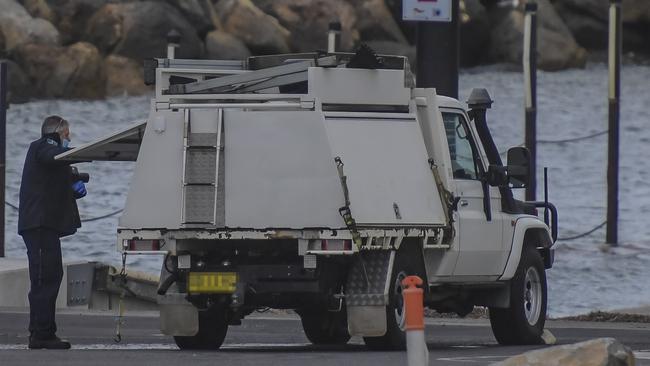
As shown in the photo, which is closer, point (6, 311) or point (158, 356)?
point (158, 356)

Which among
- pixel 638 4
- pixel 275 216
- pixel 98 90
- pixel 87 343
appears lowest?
pixel 87 343

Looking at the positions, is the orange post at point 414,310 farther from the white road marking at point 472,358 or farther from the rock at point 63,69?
the rock at point 63,69

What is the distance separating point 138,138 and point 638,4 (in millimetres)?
46111

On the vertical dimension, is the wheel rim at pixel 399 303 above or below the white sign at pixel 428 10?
below

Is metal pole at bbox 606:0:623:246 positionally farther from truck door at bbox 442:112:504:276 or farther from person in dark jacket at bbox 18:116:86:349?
person in dark jacket at bbox 18:116:86:349

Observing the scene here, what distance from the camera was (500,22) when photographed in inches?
2327

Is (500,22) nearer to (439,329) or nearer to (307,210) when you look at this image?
(439,329)

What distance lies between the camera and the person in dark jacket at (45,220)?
586 inches

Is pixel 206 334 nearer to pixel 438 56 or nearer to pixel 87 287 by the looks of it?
pixel 87 287

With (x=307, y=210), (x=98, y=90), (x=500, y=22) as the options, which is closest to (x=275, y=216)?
(x=307, y=210)

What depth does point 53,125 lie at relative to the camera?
15117 mm

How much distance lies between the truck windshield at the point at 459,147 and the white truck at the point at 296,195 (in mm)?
173

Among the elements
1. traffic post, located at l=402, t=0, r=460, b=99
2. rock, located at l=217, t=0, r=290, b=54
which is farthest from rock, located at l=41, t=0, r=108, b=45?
traffic post, located at l=402, t=0, r=460, b=99

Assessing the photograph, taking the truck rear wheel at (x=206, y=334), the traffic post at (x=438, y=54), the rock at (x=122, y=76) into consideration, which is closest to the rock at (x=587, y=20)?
the rock at (x=122, y=76)
